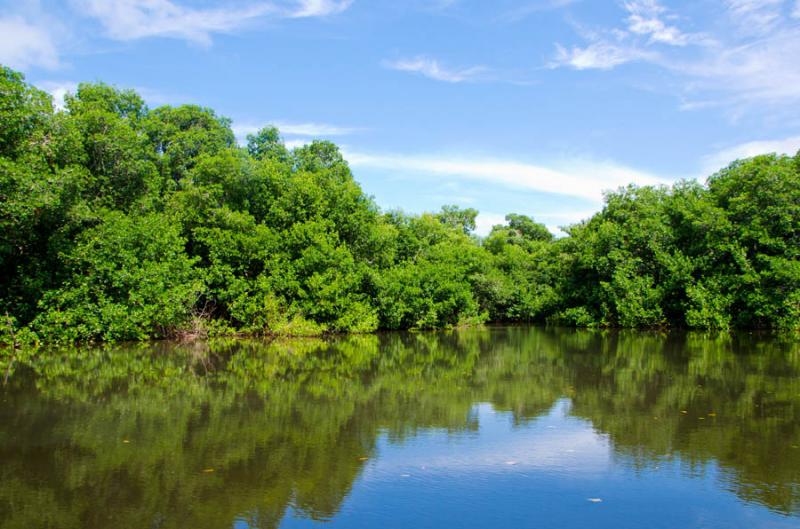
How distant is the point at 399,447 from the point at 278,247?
63.0 ft

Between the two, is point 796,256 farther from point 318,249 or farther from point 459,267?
point 318,249

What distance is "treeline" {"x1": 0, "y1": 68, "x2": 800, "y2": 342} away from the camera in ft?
65.7

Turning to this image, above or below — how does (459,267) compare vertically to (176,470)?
above

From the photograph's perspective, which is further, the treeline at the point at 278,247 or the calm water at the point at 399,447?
the treeline at the point at 278,247

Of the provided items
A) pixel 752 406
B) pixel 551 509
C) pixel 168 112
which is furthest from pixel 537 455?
pixel 168 112

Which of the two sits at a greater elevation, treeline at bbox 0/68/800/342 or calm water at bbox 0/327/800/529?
treeline at bbox 0/68/800/342

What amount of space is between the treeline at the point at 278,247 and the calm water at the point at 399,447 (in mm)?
6196

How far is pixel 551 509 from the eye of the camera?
5.47 metres

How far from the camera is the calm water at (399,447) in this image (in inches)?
213

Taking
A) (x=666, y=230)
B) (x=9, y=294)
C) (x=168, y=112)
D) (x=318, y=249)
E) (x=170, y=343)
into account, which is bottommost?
(x=170, y=343)

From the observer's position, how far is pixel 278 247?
84.6 feet

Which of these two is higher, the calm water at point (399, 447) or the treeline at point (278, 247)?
→ the treeline at point (278, 247)

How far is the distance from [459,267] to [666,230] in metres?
Answer: 11.5

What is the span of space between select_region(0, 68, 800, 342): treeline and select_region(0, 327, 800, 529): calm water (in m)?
6.20
